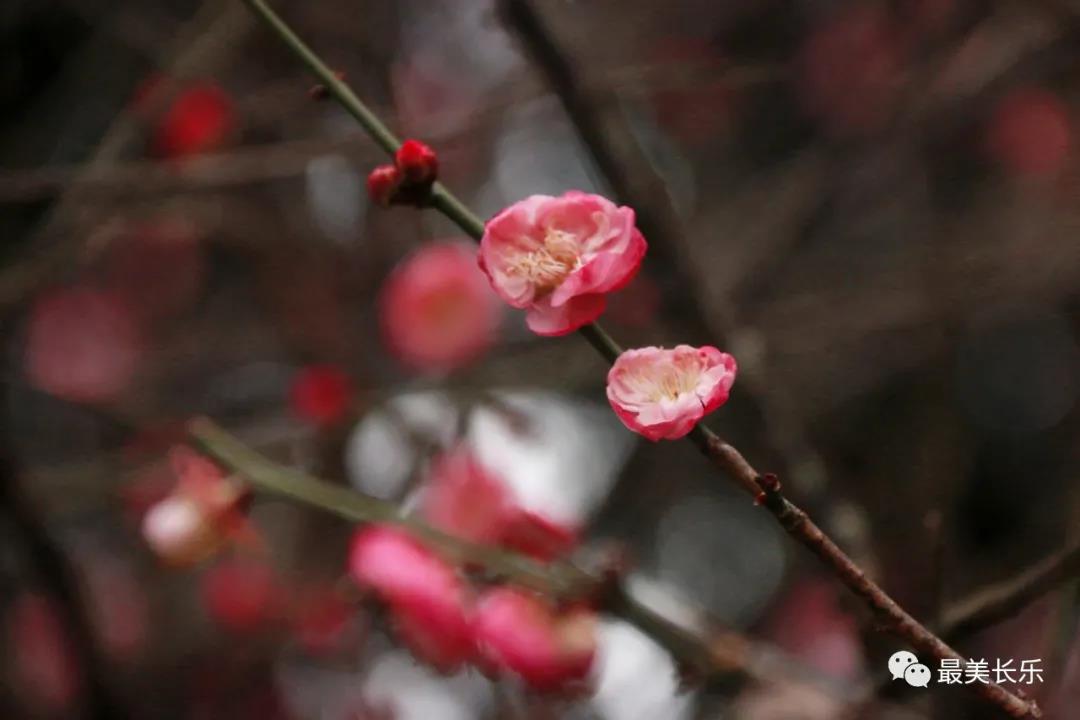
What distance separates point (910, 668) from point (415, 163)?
0.74 feet

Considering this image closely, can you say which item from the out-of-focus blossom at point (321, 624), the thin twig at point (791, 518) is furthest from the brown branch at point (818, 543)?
the out-of-focus blossom at point (321, 624)

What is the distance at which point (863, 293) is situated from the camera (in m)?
0.92

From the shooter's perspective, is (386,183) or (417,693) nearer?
(386,183)

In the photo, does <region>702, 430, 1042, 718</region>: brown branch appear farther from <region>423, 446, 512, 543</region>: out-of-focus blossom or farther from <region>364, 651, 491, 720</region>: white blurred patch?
<region>364, 651, 491, 720</region>: white blurred patch

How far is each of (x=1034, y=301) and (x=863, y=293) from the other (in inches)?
5.8

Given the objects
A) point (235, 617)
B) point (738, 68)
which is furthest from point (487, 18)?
point (235, 617)

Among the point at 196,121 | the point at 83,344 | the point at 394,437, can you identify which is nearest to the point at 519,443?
the point at 394,437

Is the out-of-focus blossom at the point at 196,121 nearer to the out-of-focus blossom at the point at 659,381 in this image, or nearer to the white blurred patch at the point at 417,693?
the white blurred patch at the point at 417,693

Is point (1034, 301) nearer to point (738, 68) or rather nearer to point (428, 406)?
point (738, 68)

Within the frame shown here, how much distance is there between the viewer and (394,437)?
909 mm

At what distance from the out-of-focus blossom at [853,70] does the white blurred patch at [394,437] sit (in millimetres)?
444

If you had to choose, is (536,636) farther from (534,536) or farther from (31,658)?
(31,658)

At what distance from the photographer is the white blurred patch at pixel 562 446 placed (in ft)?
2.61

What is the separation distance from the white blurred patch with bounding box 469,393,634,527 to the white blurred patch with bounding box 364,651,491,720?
143 millimetres
